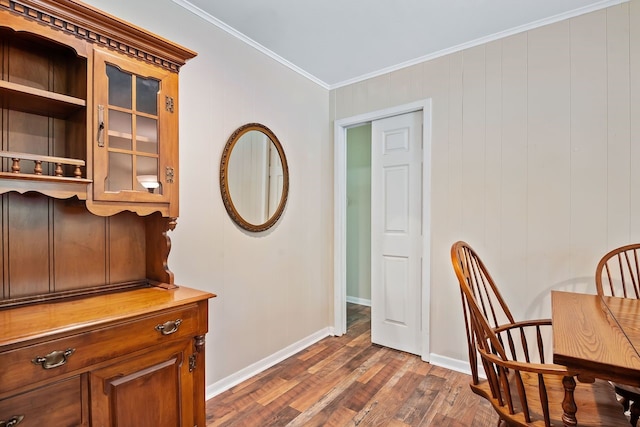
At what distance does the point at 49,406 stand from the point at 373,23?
2.55 metres

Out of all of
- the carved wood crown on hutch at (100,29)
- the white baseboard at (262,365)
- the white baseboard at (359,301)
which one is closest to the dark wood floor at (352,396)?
the white baseboard at (262,365)

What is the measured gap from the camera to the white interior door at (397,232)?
9.08 feet

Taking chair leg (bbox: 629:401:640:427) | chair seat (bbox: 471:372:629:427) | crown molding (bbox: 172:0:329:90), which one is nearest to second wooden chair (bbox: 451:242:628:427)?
chair seat (bbox: 471:372:629:427)

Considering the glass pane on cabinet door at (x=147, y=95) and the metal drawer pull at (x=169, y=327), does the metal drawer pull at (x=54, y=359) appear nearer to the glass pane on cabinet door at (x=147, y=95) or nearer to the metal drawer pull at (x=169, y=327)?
the metal drawer pull at (x=169, y=327)

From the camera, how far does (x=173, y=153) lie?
5.20ft

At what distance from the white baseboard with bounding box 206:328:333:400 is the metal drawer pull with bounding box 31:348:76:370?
1197mm

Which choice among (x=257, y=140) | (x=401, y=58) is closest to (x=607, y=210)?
(x=401, y=58)

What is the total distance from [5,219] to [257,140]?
1.50 metres

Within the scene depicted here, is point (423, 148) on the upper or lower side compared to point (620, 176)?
upper

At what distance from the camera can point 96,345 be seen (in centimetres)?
114

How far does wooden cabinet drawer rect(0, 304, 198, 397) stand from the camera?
3.21 ft

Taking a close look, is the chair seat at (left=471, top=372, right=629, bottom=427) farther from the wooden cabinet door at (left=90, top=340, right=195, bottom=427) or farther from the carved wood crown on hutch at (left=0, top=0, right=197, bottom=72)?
the carved wood crown on hutch at (left=0, top=0, right=197, bottom=72)

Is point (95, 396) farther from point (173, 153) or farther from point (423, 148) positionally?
point (423, 148)

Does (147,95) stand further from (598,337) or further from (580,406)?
(580,406)
